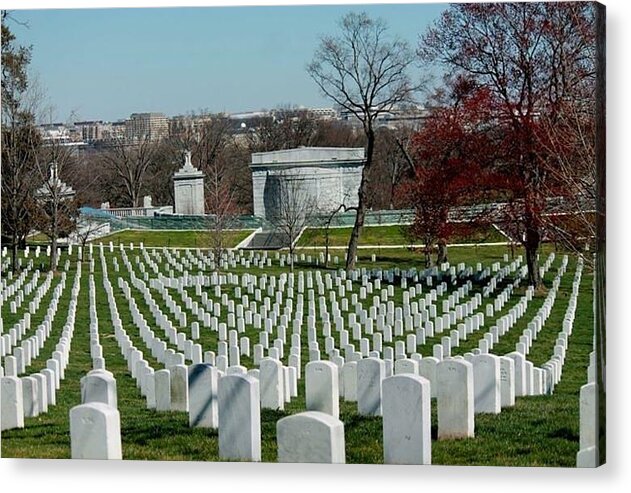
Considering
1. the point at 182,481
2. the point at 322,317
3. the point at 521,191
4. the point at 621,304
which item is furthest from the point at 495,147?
the point at 182,481

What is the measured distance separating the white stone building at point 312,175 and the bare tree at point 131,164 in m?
0.91

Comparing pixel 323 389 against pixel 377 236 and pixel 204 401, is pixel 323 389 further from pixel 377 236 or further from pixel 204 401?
pixel 377 236

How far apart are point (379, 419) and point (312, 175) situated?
2.42 metres

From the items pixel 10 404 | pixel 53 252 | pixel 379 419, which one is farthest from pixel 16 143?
pixel 379 419

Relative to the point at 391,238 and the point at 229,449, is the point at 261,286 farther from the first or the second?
the point at 229,449

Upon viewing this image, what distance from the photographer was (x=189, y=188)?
12297 millimetres

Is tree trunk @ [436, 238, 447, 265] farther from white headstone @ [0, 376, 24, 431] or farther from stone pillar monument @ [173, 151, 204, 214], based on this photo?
white headstone @ [0, 376, 24, 431]

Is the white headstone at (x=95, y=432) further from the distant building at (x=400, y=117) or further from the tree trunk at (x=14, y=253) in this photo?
the distant building at (x=400, y=117)

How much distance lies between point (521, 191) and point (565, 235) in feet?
2.25

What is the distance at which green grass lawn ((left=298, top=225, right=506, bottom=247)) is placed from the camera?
12.2 m

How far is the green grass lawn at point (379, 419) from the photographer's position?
10477 millimetres

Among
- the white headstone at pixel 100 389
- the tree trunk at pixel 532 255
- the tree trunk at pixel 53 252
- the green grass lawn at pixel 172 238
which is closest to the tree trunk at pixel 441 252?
the tree trunk at pixel 532 255

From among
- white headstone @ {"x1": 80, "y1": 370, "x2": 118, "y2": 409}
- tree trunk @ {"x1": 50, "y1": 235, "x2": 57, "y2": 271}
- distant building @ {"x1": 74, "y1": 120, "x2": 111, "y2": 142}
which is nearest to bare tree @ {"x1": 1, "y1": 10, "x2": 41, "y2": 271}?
tree trunk @ {"x1": 50, "y1": 235, "x2": 57, "y2": 271}

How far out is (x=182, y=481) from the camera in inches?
430
